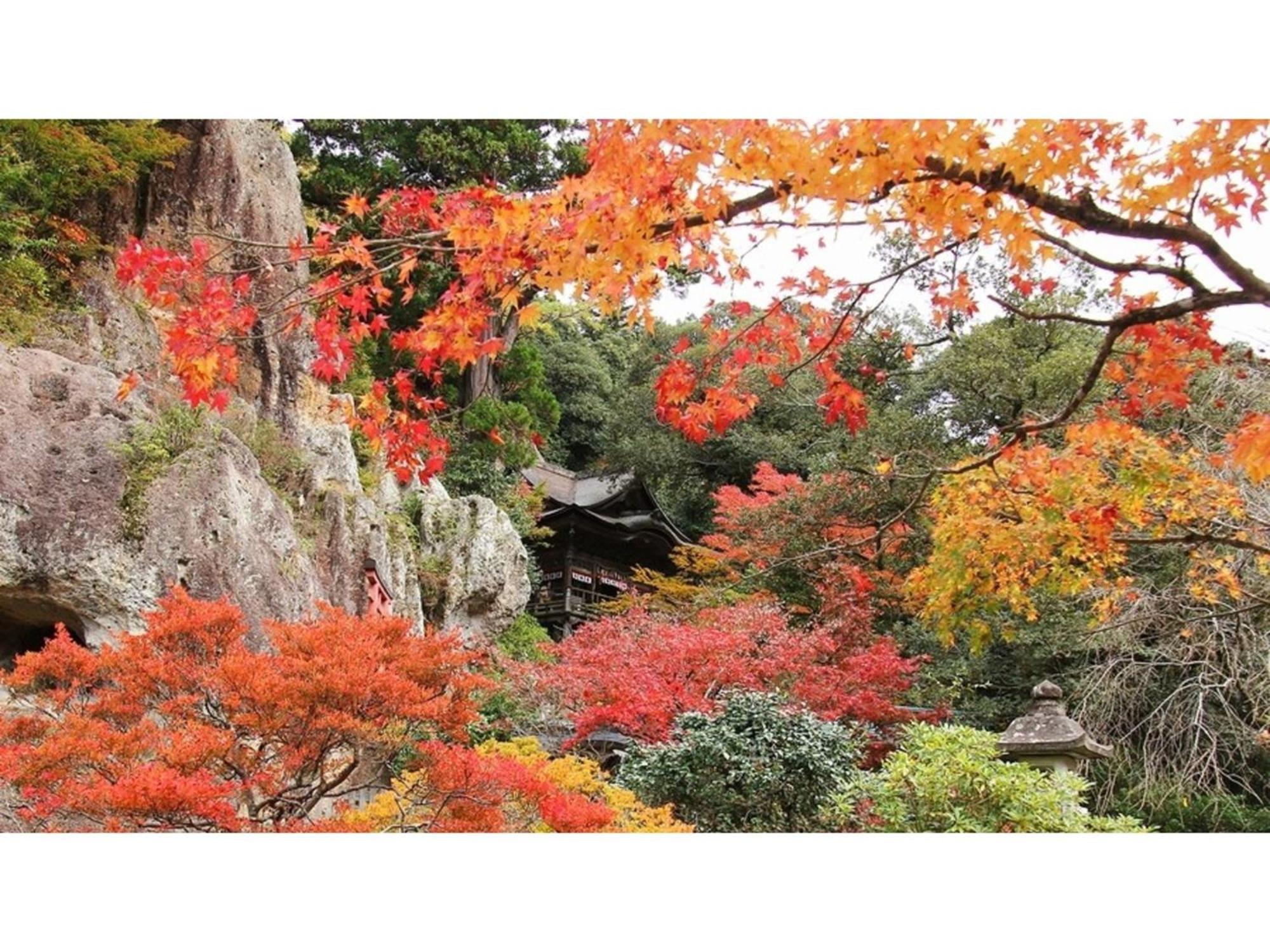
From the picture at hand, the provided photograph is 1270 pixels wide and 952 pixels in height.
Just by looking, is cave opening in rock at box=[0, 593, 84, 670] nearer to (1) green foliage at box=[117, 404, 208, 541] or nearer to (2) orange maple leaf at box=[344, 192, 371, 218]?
(1) green foliage at box=[117, 404, 208, 541]

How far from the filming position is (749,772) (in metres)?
4.33

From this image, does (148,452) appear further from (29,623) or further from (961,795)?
(961,795)

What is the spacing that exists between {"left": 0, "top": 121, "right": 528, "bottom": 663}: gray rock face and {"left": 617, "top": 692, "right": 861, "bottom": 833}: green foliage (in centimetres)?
126

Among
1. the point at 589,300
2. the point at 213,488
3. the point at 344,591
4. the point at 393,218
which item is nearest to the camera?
the point at 589,300

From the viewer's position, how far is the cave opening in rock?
12.8 ft

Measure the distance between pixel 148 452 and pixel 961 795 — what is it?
10.3 feet

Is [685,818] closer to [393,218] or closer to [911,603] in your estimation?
[911,603]

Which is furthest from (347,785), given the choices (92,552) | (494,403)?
(494,403)

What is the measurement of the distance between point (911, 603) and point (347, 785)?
219 cm

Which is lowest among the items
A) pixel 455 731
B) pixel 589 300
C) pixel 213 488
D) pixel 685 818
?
pixel 685 818

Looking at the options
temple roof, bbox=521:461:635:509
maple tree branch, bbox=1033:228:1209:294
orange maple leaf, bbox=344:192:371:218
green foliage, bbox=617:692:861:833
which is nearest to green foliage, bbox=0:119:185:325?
orange maple leaf, bbox=344:192:371:218

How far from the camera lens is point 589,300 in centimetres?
335

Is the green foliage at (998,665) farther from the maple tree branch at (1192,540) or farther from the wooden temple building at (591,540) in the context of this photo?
the wooden temple building at (591,540)

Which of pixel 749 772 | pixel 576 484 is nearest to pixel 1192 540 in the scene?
pixel 749 772
